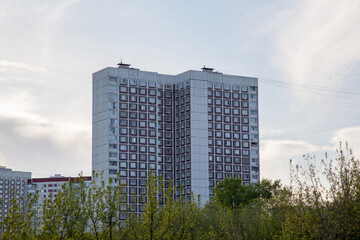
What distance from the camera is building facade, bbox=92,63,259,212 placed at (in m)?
179

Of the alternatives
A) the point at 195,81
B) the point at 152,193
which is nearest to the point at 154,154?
the point at 195,81

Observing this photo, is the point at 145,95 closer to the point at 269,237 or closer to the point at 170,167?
the point at 170,167

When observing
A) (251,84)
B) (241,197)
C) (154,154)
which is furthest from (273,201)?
(251,84)

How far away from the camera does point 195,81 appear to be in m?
187

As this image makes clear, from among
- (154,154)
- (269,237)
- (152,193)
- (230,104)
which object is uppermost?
(230,104)

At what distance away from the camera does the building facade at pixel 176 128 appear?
178750 millimetres

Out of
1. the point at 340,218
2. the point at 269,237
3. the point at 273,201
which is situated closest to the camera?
the point at 340,218

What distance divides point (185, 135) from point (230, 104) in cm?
1791

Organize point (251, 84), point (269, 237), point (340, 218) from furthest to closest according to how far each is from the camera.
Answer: point (251, 84)
point (269, 237)
point (340, 218)

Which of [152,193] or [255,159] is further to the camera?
[255,159]

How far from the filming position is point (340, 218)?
1976 inches

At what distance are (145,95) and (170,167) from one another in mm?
21855

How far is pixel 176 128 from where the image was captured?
188250 mm

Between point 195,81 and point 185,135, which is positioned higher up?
point 195,81
